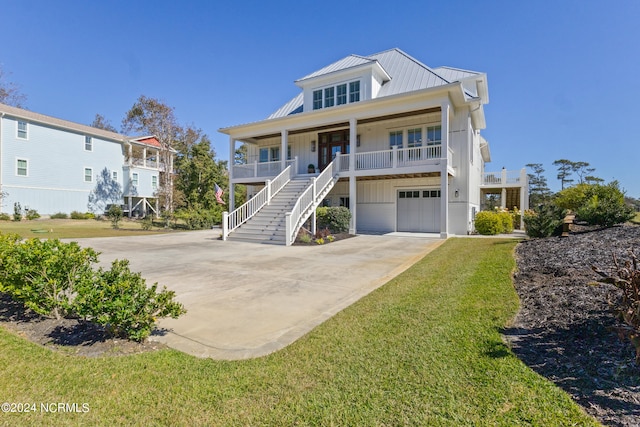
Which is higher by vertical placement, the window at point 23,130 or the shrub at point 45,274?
the window at point 23,130

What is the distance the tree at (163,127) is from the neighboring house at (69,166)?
182 centimetres

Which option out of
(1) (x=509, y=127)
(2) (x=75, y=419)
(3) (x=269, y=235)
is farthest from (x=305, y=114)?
(1) (x=509, y=127)

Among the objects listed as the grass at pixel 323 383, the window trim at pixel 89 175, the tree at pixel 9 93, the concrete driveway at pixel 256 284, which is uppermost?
the tree at pixel 9 93

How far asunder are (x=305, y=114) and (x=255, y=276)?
1156cm

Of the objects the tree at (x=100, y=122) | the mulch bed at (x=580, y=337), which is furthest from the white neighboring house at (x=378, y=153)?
the tree at (x=100, y=122)

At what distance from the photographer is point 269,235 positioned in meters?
12.5

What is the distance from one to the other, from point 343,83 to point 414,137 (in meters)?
5.13

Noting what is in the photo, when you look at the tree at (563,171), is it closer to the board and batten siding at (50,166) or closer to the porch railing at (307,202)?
the porch railing at (307,202)

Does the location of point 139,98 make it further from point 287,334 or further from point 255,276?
point 287,334

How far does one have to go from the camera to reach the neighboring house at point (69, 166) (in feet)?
73.7

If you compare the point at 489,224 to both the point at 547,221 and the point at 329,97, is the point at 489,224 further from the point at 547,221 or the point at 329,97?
the point at 329,97

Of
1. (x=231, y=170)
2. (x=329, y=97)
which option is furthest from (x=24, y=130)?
(x=329, y=97)

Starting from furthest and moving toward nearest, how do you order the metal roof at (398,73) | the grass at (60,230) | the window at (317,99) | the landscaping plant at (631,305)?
the window at (317,99) < the metal roof at (398,73) < the grass at (60,230) < the landscaping plant at (631,305)

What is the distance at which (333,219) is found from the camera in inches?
551
